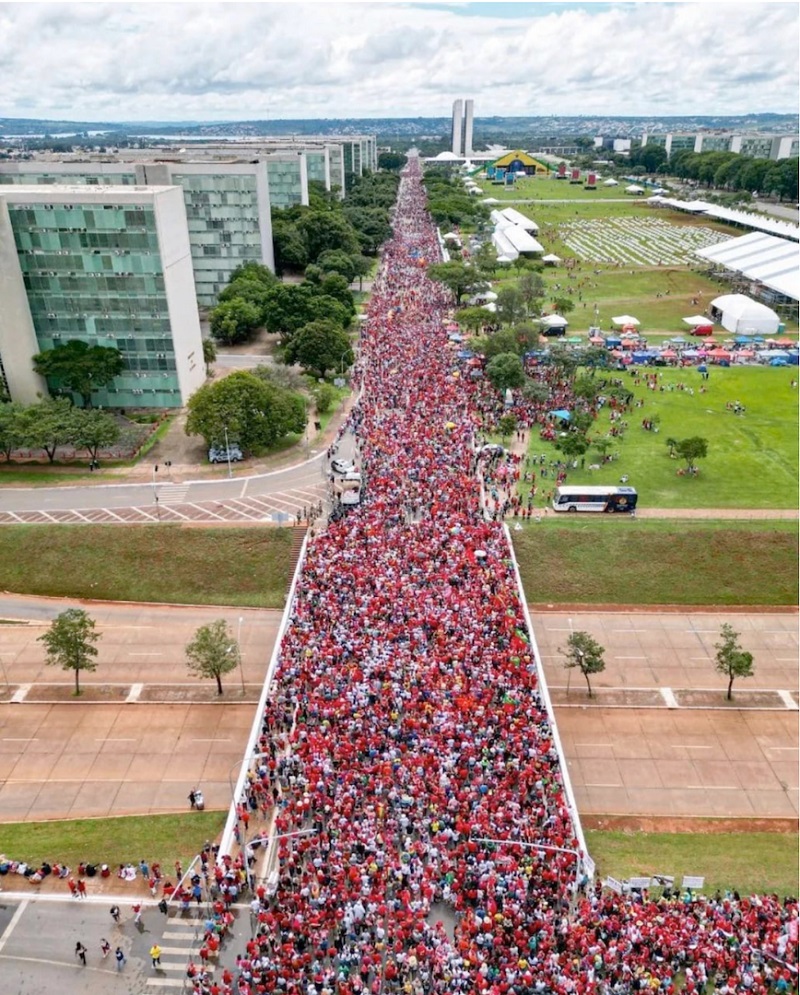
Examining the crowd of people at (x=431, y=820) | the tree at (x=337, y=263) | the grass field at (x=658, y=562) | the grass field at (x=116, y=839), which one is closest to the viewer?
the crowd of people at (x=431, y=820)

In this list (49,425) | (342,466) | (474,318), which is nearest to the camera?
(342,466)

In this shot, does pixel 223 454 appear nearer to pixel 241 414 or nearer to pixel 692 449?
pixel 241 414

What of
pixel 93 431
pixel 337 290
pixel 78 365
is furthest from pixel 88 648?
pixel 337 290

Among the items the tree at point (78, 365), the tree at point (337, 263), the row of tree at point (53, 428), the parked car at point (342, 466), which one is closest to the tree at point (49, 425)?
the row of tree at point (53, 428)

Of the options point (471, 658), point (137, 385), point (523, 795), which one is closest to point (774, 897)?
point (523, 795)

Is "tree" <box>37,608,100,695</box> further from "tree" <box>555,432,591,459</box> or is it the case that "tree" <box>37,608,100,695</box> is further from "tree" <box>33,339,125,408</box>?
"tree" <box>555,432,591,459</box>

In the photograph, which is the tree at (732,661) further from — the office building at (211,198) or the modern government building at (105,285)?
the office building at (211,198)
